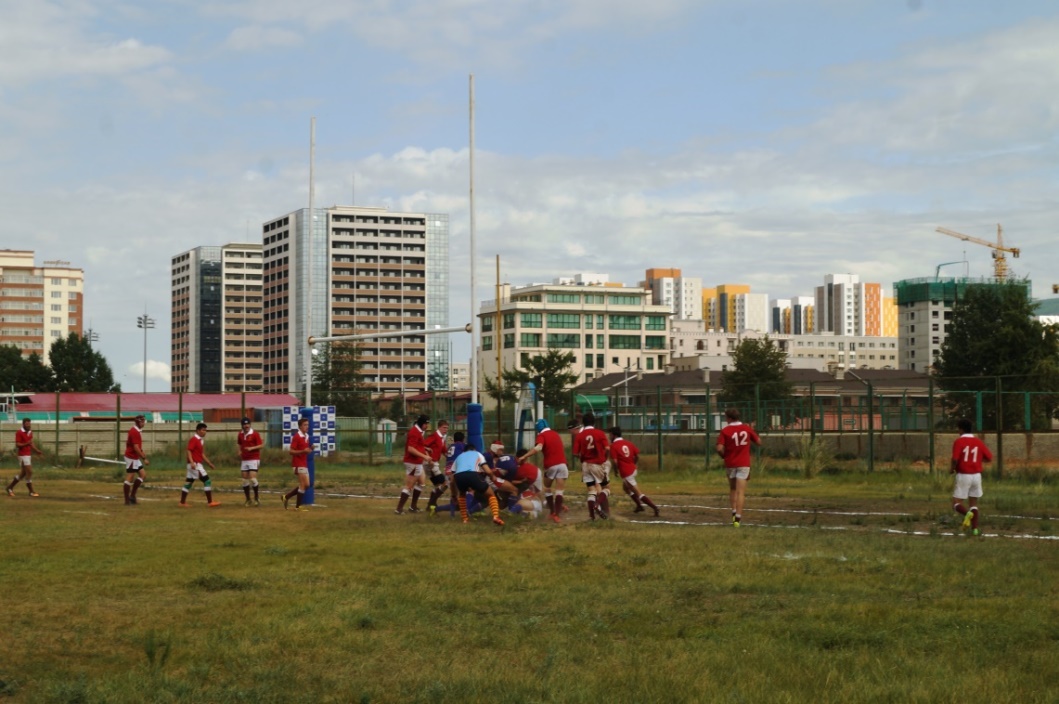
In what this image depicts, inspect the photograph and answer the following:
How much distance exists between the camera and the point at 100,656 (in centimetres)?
965

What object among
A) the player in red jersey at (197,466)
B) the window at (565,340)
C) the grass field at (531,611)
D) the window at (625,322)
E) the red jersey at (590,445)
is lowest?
the grass field at (531,611)

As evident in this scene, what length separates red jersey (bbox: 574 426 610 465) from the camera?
72.9 feet

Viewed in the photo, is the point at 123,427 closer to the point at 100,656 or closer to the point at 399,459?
the point at 399,459

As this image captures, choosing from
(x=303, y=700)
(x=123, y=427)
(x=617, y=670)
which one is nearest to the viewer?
(x=303, y=700)

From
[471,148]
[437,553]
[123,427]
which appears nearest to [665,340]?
[123,427]

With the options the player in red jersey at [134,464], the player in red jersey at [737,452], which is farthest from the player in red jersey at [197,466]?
the player in red jersey at [737,452]

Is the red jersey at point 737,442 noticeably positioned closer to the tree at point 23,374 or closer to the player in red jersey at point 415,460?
the player in red jersey at point 415,460

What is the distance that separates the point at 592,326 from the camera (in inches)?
6826

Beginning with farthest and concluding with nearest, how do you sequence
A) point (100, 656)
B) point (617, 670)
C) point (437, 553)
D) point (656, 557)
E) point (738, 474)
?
point (738, 474), point (437, 553), point (656, 557), point (100, 656), point (617, 670)

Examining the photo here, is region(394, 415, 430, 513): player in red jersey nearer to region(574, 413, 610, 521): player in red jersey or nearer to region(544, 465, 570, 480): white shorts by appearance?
region(544, 465, 570, 480): white shorts

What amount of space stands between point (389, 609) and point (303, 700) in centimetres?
348

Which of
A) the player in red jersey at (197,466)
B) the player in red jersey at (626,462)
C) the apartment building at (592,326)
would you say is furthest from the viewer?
the apartment building at (592,326)

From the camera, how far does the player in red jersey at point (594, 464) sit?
868 inches

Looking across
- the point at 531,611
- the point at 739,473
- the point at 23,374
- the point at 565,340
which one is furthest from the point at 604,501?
the point at 565,340
